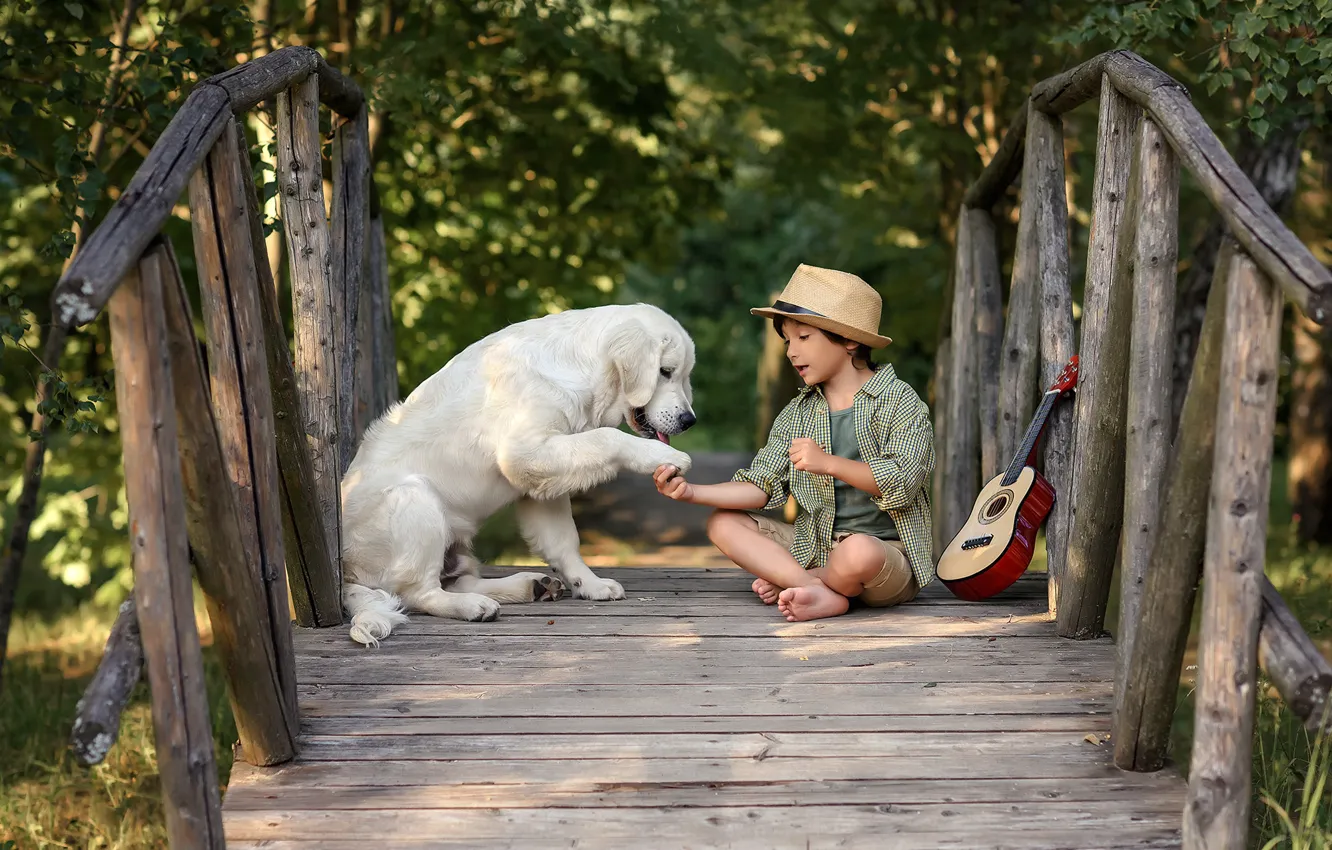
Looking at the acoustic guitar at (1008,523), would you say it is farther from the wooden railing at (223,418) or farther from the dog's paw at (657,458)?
the wooden railing at (223,418)

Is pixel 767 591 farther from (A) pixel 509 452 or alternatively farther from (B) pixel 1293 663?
(B) pixel 1293 663

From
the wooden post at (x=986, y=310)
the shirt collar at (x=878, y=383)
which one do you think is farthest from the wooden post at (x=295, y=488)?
the wooden post at (x=986, y=310)

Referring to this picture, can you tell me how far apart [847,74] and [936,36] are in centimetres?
51

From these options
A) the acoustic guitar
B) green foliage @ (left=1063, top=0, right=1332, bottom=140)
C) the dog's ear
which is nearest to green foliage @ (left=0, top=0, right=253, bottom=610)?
the dog's ear

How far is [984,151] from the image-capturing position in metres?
7.41

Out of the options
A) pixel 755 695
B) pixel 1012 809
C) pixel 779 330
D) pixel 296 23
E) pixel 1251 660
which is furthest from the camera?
pixel 296 23

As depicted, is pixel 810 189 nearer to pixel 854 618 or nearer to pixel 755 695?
pixel 854 618

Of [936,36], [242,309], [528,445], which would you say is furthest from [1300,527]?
[242,309]

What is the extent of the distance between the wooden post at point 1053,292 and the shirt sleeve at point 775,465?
0.83 m

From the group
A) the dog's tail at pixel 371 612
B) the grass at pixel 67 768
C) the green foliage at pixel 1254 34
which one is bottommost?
the grass at pixel 67 768

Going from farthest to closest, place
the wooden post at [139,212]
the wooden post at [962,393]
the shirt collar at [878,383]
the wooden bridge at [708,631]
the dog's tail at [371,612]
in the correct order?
the wooden post at [962,393] → the shirt collar at [878,383] → the dog's tail at [371,612] → the wooden bridge at [708,631] → the wooden post at [139,212]

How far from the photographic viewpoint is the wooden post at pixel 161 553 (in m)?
2.26

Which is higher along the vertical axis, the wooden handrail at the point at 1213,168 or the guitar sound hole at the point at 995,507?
the wooden handrail at the point at 1213,168

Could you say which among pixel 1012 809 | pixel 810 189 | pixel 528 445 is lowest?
pixel 1012 809
